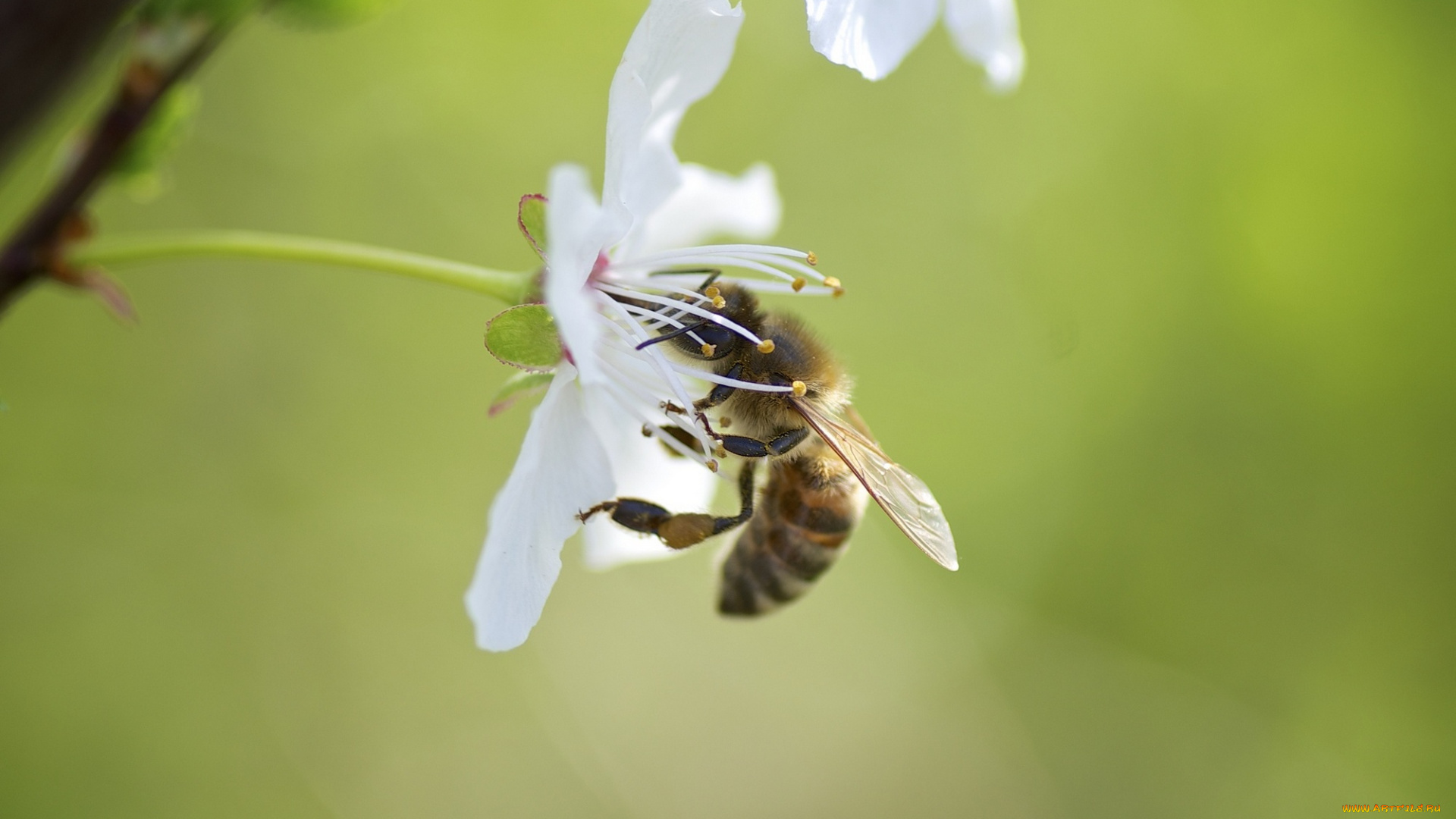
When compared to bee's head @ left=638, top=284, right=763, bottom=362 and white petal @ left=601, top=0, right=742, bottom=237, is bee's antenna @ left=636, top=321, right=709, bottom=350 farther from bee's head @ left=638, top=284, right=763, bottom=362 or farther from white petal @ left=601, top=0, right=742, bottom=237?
white petal @ left=601, top=0, right=742, bottom=237

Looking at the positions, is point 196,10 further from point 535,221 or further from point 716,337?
A: point 716,337

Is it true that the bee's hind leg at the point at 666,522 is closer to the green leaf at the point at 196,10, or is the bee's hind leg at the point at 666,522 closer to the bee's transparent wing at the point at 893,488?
the bee's transparent wing at the point at 893,488

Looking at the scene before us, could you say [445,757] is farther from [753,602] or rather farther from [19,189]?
[753,602]

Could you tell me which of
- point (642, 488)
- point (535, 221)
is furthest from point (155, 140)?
point (642, 488)

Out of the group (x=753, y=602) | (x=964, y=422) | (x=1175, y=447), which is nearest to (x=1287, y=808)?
(x=1175, y=447)

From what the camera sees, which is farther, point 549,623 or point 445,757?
point 549,623

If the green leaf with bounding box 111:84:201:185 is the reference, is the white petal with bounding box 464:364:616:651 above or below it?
below

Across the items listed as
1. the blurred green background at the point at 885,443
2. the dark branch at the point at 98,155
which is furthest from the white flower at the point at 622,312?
the blurred green background at the point at 885,443

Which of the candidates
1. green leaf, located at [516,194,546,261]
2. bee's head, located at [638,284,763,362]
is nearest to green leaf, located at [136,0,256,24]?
green leaf, located at [516,194,546,261]
